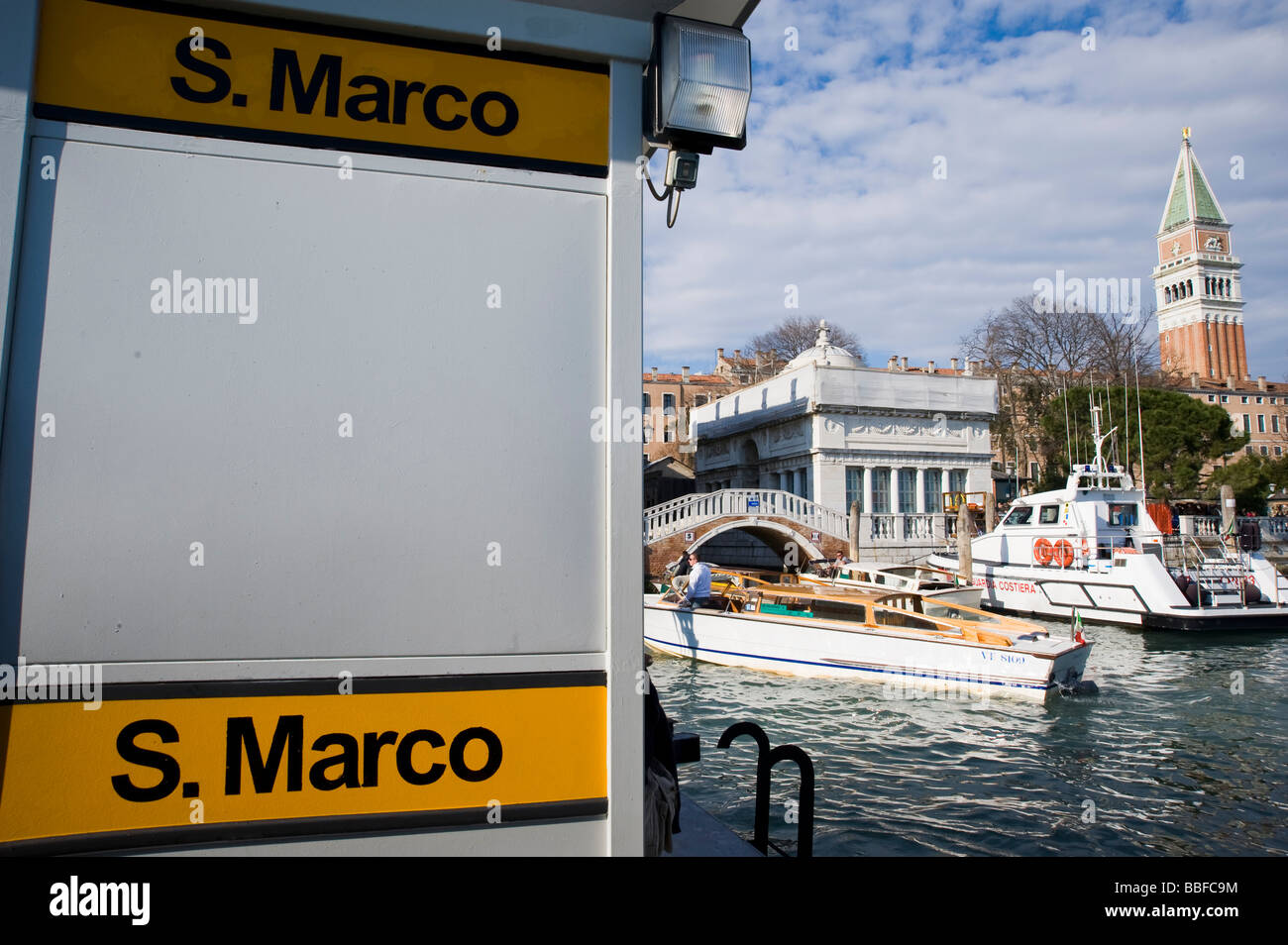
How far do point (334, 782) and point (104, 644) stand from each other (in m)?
0.66

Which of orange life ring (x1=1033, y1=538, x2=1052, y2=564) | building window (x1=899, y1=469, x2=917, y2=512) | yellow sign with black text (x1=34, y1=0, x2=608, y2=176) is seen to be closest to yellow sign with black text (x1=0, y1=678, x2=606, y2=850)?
yellow sign with black text (x1=34, y1=0, x2=608, y2=176)

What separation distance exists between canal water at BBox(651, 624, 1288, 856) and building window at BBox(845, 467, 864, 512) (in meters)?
17.3

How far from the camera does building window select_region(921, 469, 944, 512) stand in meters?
32.9

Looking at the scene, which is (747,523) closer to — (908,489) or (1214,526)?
(908,489)

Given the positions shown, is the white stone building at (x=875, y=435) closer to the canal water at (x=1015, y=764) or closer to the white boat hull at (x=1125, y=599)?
the white boat hull at (x=1125, y=599)

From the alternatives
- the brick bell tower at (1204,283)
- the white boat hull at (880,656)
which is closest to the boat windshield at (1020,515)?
the white boat hull at (880,656)

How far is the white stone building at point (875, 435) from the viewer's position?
1248 inches

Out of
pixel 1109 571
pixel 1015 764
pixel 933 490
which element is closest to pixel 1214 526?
pixel 933 490

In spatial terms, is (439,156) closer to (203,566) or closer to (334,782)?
(203,566)

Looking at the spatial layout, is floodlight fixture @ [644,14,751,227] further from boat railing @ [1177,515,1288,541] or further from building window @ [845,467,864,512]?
boat railing @ [1177,515,1288,541]

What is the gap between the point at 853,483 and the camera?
32.0m

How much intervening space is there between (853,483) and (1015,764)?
76.1 feet

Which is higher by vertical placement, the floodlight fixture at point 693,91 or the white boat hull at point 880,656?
the floodlight fixture at point 693,91

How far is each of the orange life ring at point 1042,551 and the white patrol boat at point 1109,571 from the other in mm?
27
